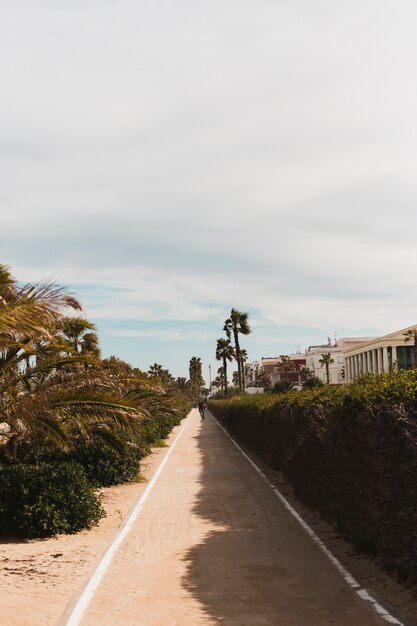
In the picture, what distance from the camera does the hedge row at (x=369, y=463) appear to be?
7.35 metres

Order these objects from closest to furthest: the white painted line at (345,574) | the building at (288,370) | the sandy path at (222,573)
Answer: the white painted line at (345,574) → the sandy path at (222,573) → the building at (288,370)

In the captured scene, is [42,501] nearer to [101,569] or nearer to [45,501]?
[45,501]

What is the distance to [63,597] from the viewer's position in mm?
7406

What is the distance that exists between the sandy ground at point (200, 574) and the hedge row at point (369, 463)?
37 cm

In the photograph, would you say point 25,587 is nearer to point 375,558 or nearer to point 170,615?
point 170,615

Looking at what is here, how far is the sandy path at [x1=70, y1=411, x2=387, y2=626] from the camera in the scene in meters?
6.75

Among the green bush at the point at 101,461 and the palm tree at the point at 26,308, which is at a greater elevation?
the palm tree at the point at 26,308

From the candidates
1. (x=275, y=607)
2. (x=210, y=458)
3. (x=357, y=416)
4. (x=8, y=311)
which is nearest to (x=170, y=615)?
(x=275, y=607)

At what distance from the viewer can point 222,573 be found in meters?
8.49

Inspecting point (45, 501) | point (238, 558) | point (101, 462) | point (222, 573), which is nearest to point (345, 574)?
point (222, 573)

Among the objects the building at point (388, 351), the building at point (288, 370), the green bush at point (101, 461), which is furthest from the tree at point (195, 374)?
the green bush at point (101, 461)

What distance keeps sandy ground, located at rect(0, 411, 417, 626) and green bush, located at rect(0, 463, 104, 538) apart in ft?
1.00

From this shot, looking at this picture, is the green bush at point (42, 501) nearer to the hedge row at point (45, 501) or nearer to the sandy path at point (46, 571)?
the hedge row at point (45, 501)

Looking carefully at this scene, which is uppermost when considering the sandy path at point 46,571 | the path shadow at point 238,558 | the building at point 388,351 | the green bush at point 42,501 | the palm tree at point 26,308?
the building at point 388,351
